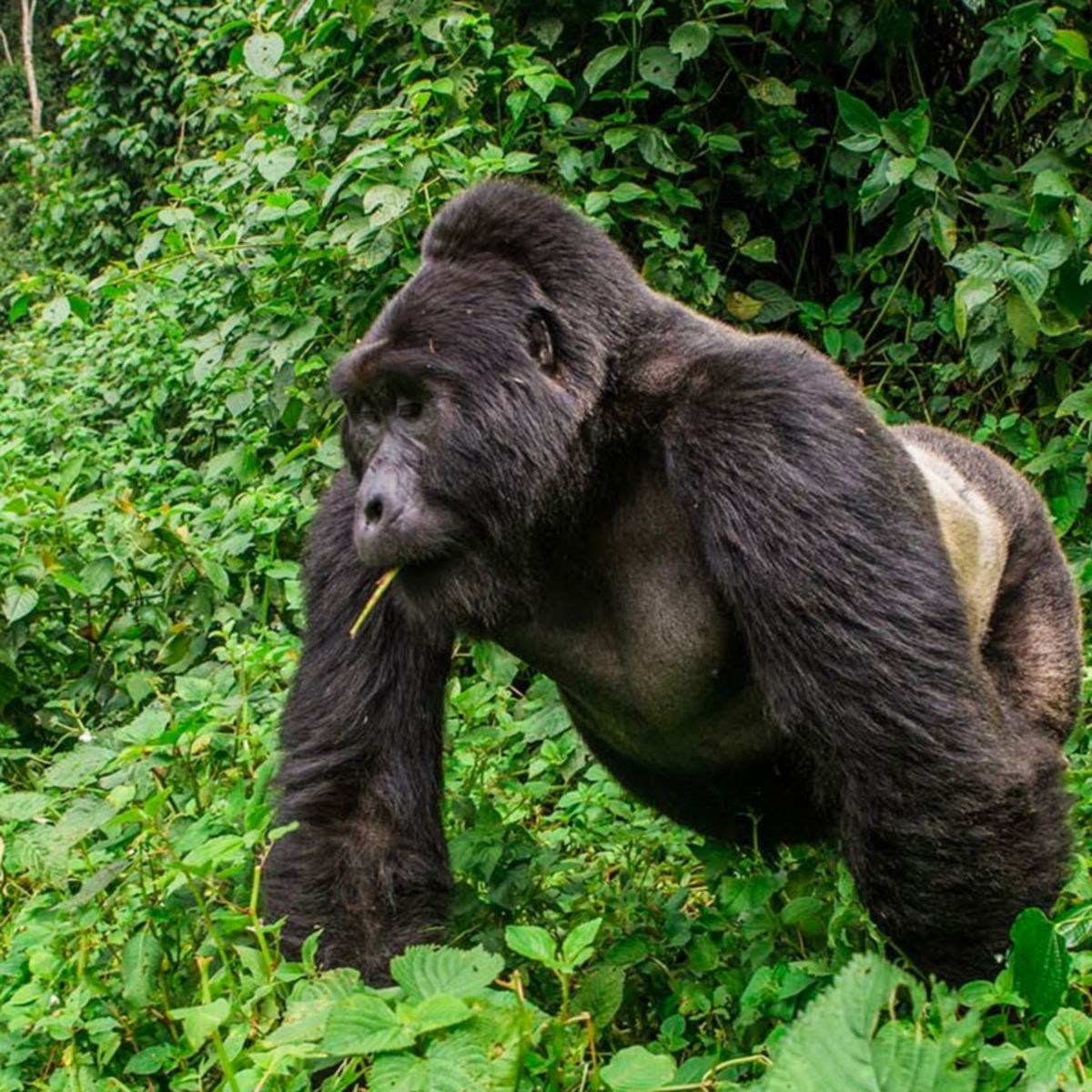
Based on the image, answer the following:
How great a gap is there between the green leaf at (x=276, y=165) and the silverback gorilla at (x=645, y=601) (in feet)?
6.98

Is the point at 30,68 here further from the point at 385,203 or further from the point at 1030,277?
the point at 1030,277

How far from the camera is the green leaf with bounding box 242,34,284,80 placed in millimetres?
5617

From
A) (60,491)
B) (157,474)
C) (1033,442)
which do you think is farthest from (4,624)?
(1033,442)

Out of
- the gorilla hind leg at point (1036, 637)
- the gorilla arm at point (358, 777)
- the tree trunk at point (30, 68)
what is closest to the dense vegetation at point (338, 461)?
the gorilla arm at point (358, 777)

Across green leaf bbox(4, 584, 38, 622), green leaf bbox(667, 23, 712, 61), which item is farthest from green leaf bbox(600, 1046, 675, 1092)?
green leaf bbox(667, 23, 712, 61)

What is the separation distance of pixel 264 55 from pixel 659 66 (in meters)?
1.42

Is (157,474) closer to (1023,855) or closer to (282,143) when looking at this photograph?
(282,143)

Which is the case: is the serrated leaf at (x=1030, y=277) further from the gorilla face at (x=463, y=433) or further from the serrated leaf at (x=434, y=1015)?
the serrated leaf at (x=434, y=1015)

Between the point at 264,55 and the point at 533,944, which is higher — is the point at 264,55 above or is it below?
above

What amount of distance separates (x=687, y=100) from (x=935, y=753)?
3.84 m

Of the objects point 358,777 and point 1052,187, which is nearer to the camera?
point 358,777

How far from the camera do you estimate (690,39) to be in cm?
568

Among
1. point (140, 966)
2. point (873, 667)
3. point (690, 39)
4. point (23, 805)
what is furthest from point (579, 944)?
point (690, 39)

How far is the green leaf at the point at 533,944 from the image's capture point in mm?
2135
